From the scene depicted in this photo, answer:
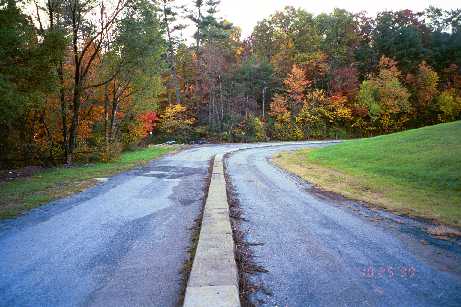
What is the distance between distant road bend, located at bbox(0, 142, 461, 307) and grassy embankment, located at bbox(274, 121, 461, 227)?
1900 millimetres

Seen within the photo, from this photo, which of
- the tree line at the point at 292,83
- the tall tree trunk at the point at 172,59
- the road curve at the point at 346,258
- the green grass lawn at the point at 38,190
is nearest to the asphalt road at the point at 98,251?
the green grass lawn at the point at 38,190

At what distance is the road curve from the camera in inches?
145

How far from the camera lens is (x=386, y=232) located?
6.35 m

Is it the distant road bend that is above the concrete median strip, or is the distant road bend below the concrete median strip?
below

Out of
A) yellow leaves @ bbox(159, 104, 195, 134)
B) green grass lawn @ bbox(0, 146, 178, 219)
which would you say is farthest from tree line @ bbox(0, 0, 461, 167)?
green grass lawn @ bbox(0, 146, 178, 219)

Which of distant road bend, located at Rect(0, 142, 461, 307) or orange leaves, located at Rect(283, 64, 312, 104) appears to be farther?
orange leaves, located at Rect(283, 64, 312, 104)

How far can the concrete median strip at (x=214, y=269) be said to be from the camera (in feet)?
11.5

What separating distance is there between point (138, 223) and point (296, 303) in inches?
164

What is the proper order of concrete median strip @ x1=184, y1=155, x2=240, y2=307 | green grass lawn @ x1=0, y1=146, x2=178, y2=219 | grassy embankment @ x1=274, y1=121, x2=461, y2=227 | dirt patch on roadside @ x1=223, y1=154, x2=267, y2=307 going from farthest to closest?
grassy embankment @ x1=274, y1=121, x2=461, y2=227
green grass lawn @ x1=0, y1=146, x2=178, y2=219
dirt patch on roadside @ x1=223, y1=154, x2=267, y2=307
concrete median strip @ x1=184, y1=155, x2=240, y2=307

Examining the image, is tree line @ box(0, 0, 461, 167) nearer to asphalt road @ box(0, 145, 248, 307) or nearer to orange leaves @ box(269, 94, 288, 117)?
orange leaves @ box(269, 94, 288, 117)

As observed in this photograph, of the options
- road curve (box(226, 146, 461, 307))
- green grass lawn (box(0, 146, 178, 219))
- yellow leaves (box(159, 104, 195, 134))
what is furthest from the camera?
yellow leaves (box(159, 104, 195, 134))

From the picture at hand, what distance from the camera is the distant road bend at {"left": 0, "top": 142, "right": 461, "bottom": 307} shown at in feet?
12.2

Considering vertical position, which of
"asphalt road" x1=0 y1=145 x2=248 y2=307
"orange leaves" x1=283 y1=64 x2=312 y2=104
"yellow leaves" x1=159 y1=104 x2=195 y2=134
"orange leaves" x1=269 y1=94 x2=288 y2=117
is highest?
"orange leaves" x1=283 y1=64 x2=312 y2=104

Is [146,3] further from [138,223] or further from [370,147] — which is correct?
[138,223]
